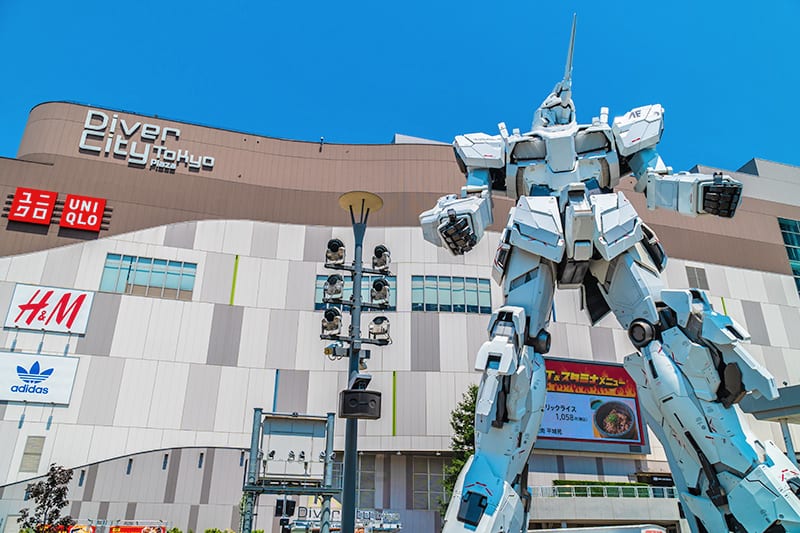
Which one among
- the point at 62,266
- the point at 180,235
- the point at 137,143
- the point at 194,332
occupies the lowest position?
the point at 194,332

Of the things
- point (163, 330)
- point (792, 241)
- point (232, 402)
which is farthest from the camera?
point (792, 241)

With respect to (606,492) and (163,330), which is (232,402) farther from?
(606,492)

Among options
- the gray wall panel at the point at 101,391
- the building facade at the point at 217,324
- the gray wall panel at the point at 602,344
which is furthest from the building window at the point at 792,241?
the gray wall panel at the point at 101,391

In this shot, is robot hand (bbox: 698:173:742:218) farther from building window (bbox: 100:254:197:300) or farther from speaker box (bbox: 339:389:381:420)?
building window (bbox: 100:254:197:300)

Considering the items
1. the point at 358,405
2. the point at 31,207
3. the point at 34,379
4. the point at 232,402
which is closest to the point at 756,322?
the point at 232,402

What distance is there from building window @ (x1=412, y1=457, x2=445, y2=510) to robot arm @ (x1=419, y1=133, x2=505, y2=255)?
23.5 metres

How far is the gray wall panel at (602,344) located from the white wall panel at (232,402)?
19285 mm

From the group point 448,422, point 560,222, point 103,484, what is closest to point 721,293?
point 448,422

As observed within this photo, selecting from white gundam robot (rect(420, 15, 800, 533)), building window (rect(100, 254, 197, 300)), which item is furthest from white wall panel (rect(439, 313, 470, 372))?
white gundam robot (rect(420, 15, 800, 533))

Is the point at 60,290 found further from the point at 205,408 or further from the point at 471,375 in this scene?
the point at 471,375

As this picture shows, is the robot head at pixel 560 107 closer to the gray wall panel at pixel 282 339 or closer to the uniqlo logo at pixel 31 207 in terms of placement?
the gray wall panel at pixel 282 339

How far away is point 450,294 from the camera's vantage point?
29.3m

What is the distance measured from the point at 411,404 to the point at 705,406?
22716 mm

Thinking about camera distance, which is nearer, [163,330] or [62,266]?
[62,266]
